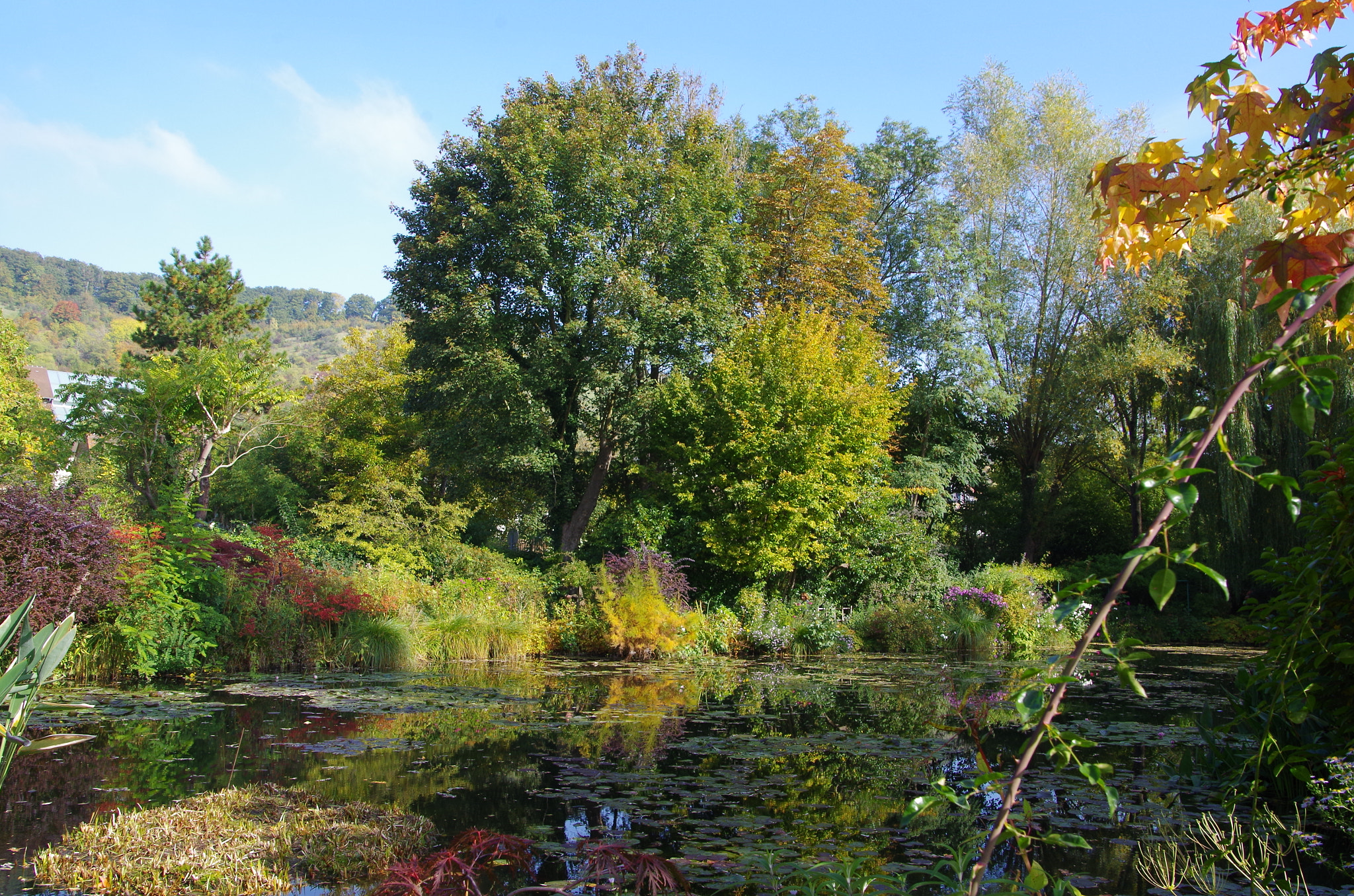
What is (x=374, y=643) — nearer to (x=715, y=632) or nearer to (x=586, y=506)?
(x=715, y=632)

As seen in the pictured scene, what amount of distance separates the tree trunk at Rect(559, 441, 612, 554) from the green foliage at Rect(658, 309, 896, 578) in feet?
6.10

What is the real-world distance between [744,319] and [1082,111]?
10634 millimetres

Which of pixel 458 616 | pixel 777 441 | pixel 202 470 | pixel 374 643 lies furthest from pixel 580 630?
pixel 202 470

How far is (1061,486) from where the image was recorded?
2411cm

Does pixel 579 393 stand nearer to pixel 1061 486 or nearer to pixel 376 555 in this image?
pixel 376 555

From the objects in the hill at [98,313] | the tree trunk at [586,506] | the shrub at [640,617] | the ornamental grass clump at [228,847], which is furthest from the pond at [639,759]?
the hill at [98,313]

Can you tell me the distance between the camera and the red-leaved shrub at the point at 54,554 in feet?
26.0

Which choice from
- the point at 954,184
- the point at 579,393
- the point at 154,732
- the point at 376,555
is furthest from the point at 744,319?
the point at 154,732

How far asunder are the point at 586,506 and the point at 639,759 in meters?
13.7

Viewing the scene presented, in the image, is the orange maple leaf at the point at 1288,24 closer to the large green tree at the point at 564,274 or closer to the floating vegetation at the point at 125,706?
the floating vegetation at the point at 125,706

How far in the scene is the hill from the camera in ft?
210

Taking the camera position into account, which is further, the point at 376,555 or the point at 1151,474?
the point at 376,555

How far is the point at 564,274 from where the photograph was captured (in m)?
18.0

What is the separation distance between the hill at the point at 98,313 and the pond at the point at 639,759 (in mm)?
50609
